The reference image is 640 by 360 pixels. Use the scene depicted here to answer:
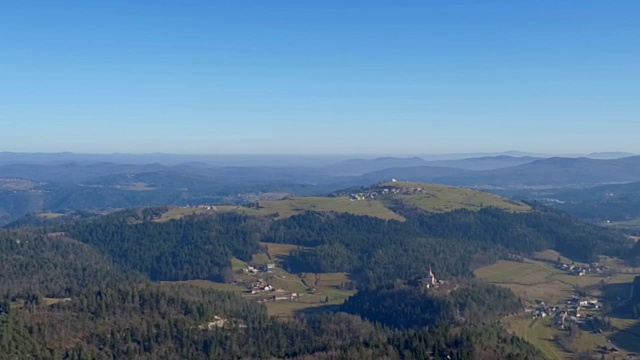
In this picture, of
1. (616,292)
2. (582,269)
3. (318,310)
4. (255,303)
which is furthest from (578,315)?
(255,303)

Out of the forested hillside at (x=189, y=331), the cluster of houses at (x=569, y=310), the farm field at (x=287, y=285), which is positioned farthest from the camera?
the farm field at (x=287, y=285)

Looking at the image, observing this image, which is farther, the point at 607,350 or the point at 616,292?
the point at 616,292

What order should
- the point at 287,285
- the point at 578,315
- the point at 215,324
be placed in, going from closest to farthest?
the point at 215,324
the point at 578,315
the point at 287,285

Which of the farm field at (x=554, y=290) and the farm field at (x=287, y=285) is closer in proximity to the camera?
the farm field at (x=554, y=290)

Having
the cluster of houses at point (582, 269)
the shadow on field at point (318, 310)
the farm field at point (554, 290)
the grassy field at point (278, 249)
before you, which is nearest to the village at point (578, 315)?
the farm field at point (554, 290)

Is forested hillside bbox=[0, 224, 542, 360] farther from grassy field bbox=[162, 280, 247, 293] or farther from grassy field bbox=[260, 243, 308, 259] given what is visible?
grassy field bbox=[260, 243, 308, 259]

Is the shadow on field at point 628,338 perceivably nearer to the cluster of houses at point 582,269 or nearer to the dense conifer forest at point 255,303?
the dense conifer forest at point 255,303

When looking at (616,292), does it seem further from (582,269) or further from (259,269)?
(259,269)

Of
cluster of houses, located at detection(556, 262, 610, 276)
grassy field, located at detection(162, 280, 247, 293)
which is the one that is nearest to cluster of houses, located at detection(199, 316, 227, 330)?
grassy field, located at detection(162, 280, 247, 293)
